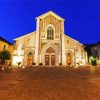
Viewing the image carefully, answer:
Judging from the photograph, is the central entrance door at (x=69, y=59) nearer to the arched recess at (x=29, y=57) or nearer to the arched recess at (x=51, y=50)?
the arched recess at (x=51, y=50)

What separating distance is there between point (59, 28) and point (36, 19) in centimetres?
507

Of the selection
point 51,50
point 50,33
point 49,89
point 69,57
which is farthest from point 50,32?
point 49,89

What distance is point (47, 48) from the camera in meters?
41.7

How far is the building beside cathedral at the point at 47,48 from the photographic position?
40.8 metres

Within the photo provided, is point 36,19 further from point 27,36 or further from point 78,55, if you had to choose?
point 78,55

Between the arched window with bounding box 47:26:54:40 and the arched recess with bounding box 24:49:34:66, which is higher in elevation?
the arched window with bounding box 47:26:54:40

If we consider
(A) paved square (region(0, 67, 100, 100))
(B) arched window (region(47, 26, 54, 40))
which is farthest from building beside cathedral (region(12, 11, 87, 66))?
(A) paved square (region(0, 67, 100, 100))

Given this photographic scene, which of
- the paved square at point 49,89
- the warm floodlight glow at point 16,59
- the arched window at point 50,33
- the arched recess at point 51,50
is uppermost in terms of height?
the arched window at point 50,33

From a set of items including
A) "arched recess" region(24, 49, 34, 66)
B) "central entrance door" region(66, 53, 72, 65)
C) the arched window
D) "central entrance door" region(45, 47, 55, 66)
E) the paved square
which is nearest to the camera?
the paved square

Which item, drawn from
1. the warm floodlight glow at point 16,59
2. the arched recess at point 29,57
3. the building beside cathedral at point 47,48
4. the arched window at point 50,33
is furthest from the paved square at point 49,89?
the arched window at point 50,33

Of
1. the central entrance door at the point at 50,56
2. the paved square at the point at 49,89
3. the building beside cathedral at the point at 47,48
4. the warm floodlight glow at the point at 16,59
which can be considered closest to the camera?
the paved square at the point at 49,89

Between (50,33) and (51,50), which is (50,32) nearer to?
(50,33)

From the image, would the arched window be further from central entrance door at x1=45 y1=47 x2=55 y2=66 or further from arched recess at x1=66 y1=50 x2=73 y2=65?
arched recess at x1=66 y1=50 x2=73 y2=65

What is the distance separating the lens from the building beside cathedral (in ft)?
134
